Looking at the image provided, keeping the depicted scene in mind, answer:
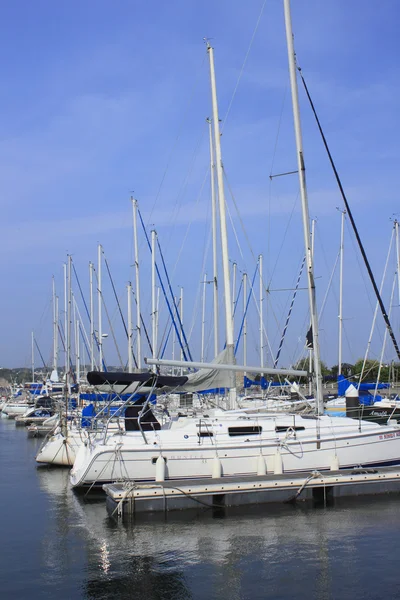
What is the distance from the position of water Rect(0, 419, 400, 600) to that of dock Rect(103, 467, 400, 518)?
41 cm

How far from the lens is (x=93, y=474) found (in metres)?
20.0

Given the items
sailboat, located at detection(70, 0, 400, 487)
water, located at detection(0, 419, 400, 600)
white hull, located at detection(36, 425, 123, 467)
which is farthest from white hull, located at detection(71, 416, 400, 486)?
white hull, located at detection(36, 425, 123, 467)

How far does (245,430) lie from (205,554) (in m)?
6.68

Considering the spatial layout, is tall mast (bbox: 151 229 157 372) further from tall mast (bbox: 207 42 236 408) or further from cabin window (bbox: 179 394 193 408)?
tall mast (bbox: 207 42 236 408)

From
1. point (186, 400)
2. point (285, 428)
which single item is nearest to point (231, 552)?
point (285, 428)

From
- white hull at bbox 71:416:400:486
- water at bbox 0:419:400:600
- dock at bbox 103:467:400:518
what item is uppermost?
white hull at bbox 71:416:400:486

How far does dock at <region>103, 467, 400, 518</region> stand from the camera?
17391mm

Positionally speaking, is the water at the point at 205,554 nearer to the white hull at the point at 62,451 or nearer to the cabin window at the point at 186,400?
the white hull at the point at 62,451

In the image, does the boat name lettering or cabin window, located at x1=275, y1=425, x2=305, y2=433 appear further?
the boat name lettering

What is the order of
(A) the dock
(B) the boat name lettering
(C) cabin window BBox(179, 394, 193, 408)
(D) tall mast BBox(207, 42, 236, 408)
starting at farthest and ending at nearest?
(C) cabin window BBox(179, 394, 193, 408)
(D) tall mast BBox(207, 42, 236, 408)
(B) the boat name lettering
(A) the dock

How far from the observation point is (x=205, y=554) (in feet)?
46.1

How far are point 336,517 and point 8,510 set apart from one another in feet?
30.6

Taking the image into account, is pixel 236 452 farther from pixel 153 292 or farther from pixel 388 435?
pixel 153 292

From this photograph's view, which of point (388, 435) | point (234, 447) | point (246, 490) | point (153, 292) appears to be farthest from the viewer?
point (153, 292)
